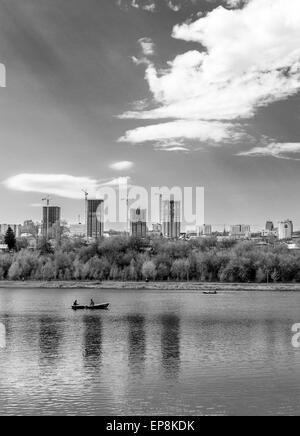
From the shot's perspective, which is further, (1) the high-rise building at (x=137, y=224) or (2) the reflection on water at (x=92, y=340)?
(1) the high-rise building at (x=137, y=224)

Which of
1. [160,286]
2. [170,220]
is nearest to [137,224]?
[170,220]

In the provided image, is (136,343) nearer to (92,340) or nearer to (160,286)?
(92,340)

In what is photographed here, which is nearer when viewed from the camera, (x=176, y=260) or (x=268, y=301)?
(x=268, y=301)

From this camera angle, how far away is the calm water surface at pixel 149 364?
13914 millimetres

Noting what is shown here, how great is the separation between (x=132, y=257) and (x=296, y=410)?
192 ft

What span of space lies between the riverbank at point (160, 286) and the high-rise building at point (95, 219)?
72.2m

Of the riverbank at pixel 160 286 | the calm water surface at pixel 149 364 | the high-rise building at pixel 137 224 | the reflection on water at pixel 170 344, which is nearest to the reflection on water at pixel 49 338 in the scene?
the calm water surface at pixel 149 364

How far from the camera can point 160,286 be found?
199 ft

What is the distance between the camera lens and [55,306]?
40.0 metres

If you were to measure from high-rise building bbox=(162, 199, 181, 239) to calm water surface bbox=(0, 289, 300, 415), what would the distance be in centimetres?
9057

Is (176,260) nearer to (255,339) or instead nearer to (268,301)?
(268,301)

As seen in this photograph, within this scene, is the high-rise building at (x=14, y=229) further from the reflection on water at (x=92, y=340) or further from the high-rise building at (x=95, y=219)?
the reflection on water at (x=92, y=340)

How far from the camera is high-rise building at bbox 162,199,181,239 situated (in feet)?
408
